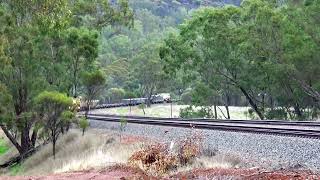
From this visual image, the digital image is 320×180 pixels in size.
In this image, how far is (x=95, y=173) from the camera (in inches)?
651

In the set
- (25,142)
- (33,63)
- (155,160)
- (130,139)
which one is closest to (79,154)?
(130,139)

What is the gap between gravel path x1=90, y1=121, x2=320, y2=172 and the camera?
13430mm

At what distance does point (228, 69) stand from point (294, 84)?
25.2ft

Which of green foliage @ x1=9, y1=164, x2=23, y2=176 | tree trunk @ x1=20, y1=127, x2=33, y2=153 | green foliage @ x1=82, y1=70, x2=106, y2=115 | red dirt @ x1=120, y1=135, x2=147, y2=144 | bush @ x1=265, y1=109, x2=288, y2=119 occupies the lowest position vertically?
green foliage @ x1=9, y1=164, x2=23, y2=176

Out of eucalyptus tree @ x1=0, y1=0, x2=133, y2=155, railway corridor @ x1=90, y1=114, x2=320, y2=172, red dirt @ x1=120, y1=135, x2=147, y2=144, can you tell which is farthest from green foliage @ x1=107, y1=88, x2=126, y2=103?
railway corridor @ x1=90, y1=114, x2=320, y2=172

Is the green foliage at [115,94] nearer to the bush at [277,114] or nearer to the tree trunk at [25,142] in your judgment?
the bush at [277,114]

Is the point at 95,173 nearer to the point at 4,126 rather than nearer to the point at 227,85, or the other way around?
the point at 4,126

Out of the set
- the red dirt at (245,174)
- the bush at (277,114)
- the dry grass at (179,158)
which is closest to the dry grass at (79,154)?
the dry grass at (179,158)

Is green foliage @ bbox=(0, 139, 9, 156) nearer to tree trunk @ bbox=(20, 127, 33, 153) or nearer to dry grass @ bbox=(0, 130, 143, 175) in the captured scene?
tree trunk @ bbox=(20, 127, 33, 153)

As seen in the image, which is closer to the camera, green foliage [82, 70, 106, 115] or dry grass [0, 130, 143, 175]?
dry grass [0, 130, 143, 175]

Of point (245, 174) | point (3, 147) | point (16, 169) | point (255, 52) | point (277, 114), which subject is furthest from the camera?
point (3, 147)

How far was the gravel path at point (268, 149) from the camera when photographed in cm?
1343

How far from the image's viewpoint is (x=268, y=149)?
1558 cm

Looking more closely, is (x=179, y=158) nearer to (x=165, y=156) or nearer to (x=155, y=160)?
(x=165, y=156)
